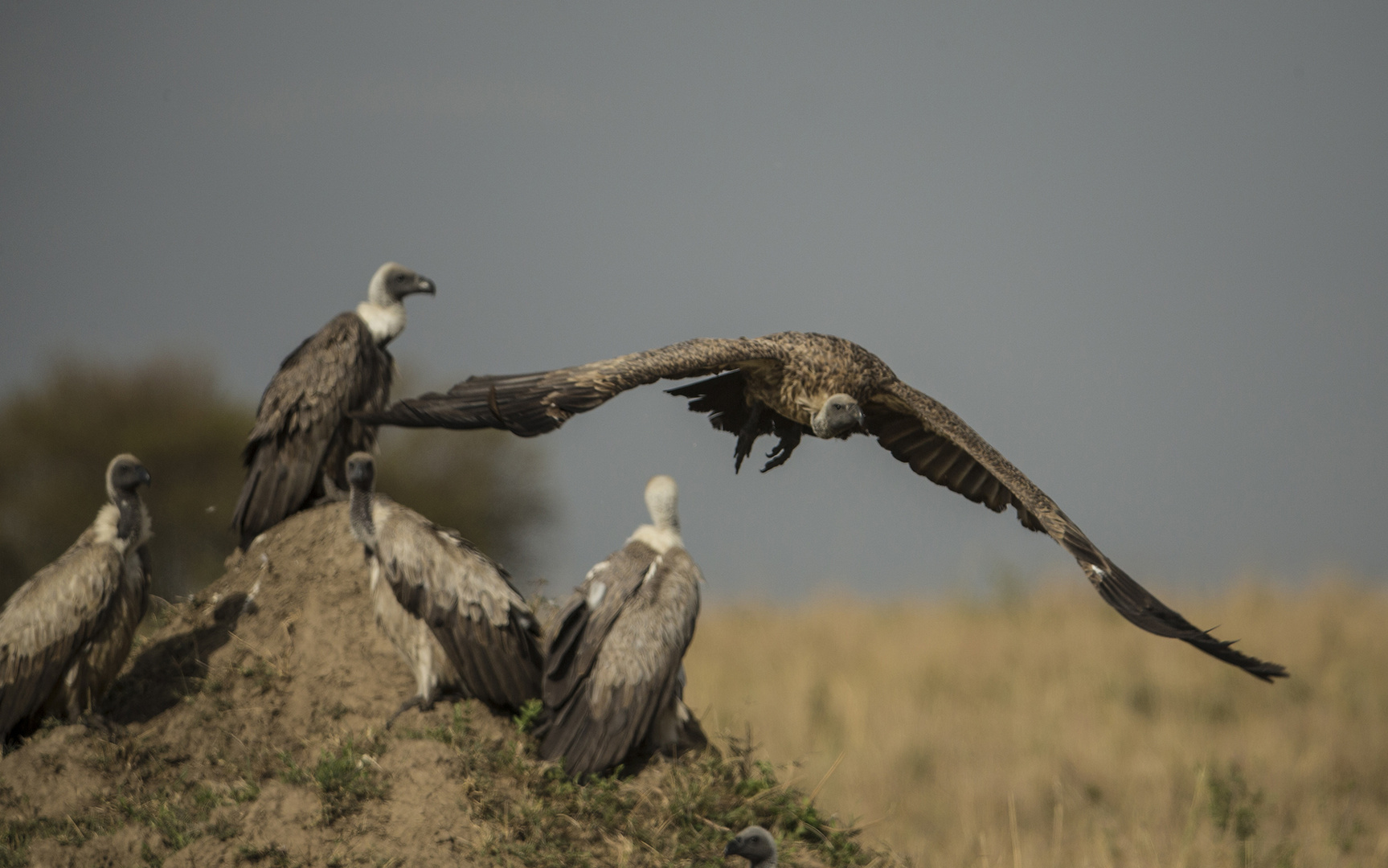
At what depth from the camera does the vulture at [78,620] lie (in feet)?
20.3

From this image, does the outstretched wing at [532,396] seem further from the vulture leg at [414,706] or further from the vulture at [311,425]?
the vulture at [311,425]

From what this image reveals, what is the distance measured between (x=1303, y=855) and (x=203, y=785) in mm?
7914

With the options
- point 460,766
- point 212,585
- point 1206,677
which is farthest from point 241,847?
point 1206,677

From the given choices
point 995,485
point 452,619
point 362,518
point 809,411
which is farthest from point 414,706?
point 995,485

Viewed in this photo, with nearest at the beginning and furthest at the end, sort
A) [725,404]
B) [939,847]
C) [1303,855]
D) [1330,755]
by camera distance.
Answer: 1. [725,404]
2. [1303,855]
3. [939,847]
4. [1330,755]

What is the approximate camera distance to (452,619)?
6203mm

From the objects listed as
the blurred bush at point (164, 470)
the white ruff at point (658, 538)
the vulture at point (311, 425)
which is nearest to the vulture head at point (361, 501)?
the vulture at point (311, 425)

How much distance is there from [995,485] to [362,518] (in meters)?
3.81

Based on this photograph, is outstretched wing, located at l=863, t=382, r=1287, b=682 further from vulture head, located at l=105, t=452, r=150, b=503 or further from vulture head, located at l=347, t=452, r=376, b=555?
vulture head, located at l=105, t=452, r=150, b=503

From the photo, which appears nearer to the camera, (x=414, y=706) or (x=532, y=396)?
(x=532, y=396)

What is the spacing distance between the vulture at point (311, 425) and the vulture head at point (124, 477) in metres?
1.14

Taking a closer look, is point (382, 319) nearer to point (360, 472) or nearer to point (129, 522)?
point (360, 472)

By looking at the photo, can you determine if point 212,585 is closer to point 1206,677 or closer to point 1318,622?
point 1206,677

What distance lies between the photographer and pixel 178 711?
253 inches
